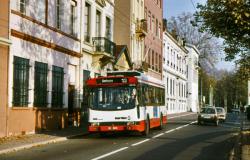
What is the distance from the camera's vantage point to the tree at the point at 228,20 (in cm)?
1633

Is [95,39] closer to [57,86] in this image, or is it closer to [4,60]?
[57,86]

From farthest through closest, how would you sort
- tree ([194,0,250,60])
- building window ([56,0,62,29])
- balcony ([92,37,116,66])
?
balcony ([92,37,116,66]) → building window ([56,0,62,29]) → tree ([194,0,250,60])

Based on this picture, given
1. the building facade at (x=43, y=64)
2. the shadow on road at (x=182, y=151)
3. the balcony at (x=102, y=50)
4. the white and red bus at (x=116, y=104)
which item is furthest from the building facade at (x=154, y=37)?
the shadow on road at (x=182, y=151)

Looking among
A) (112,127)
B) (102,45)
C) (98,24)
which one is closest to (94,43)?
(102,45)

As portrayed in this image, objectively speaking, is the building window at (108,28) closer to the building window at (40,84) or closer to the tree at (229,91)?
the building window at (40,84)

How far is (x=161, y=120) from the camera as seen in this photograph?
3200 cm

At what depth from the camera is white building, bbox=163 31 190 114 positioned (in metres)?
72.5

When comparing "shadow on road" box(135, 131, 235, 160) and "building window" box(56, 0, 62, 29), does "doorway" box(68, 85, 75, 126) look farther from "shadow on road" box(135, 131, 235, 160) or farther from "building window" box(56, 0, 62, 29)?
"shadow on road" box(135, 131, 235, 160)

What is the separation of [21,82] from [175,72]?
57.0 metres

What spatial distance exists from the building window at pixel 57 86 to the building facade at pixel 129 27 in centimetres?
1820

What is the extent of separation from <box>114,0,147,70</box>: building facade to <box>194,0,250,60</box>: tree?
29906 mm

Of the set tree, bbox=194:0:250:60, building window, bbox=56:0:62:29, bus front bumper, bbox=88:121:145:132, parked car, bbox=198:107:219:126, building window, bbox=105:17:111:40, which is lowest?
bus front bumper, bbox=88:121:145:132

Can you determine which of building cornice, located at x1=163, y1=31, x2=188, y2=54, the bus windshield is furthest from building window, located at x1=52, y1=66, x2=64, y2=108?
building cornice, located at x1=163, y1=31, x2=188, y2=54

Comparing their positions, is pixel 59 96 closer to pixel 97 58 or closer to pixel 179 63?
pixel 97 58
